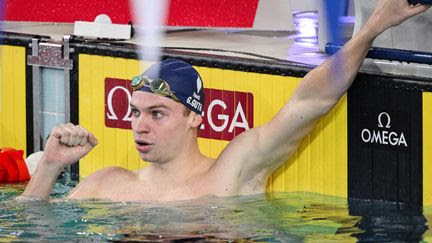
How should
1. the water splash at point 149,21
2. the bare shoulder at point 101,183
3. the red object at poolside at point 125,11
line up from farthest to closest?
the red object at poolside at point 125,11, the water splash at point 149,21, the bare shoulder at point 101,183

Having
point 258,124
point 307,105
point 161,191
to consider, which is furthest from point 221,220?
point 258,124

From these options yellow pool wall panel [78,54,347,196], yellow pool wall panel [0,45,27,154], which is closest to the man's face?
yellow pool wall panel [78,54,347,196]

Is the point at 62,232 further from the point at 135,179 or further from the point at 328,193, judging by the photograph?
the point at 328,193

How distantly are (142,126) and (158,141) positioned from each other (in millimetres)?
93

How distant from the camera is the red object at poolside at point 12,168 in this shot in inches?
275

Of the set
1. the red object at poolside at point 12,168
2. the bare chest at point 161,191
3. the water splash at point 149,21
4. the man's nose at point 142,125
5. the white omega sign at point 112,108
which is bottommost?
the bare chest at point 161,191

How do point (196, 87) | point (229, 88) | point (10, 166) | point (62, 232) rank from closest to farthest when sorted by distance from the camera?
1. point (62, 232)
2. point (196, 87)
3. point (229, 88)
4. point (10, 166)

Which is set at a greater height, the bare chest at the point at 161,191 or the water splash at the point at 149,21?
the water splash at the point at 149,21

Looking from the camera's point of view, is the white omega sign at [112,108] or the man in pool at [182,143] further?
the white omega sign at [112,108]

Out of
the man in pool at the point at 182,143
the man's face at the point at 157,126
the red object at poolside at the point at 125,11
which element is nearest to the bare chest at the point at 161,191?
the man in pool at the point at 182,143

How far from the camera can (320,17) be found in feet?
22.7

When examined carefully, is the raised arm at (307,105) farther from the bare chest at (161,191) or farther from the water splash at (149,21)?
the water splash at (149,21)

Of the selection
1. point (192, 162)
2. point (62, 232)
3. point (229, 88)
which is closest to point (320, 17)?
point (229, 88)

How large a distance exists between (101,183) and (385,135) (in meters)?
1.14
